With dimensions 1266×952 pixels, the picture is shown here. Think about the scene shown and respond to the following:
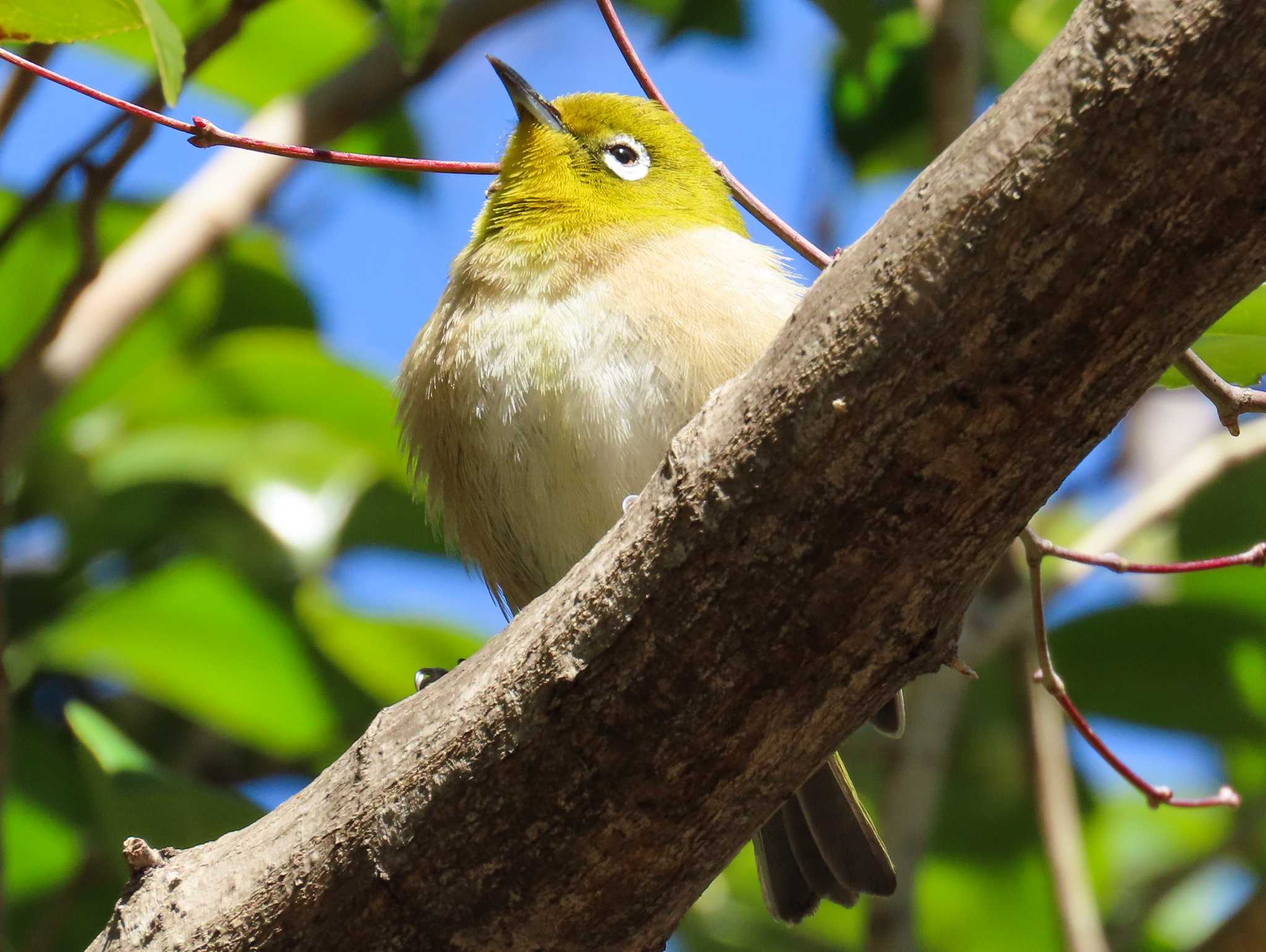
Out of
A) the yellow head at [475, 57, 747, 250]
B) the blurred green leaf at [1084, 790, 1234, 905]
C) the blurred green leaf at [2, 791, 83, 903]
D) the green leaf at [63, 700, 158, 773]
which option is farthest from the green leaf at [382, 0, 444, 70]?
the blurred green leaf at [1084, 790, 1234, 905]

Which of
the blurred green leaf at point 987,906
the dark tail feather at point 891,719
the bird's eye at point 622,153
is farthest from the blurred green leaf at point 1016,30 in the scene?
the blurred green leaf at point 987,906

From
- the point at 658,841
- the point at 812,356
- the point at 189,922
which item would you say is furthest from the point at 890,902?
the point at 812,356

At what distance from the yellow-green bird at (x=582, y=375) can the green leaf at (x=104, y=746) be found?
0.90 metres

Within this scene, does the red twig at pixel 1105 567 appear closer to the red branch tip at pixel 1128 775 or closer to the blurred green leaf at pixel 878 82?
the red branch tip at pixel 1128 775

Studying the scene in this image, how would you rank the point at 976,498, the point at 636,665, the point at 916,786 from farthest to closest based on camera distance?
1. the point at 916,786
2. the point at 636,665
3. the point at 976,498

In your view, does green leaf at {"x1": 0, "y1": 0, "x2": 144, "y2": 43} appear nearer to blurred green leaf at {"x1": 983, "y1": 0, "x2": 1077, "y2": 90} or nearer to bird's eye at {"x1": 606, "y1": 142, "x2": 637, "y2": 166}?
bird's eye at {"x1": 606, "y1": 142, "x2": 637, "y2": 166}

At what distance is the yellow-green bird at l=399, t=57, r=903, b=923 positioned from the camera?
3117mm

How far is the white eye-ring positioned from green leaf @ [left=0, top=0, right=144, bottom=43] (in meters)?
1.55

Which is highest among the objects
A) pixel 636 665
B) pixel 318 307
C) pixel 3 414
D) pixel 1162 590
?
pixel 318 307

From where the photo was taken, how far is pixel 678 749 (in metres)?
2.09

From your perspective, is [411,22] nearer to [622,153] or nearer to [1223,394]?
[622,153]

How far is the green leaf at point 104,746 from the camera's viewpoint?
3.18 meters

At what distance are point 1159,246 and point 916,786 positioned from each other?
2444 mm

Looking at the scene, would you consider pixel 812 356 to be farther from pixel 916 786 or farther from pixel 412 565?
pixel 412 565
